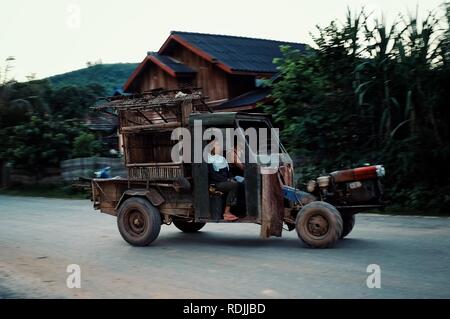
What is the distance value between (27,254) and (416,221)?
24.0 ft

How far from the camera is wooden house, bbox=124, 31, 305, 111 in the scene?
23.2 metres

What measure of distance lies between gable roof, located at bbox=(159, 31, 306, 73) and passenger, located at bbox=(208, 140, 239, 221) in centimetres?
1466

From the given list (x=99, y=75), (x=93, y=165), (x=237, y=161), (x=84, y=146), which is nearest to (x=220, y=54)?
(x=84, y=146)

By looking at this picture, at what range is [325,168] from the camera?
1444 centimetres

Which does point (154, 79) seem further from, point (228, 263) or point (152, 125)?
point (228, 263)

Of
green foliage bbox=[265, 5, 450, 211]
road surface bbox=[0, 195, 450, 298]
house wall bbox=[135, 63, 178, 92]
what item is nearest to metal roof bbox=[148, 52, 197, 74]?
house wall bbox=[135, 63, 178, 92]

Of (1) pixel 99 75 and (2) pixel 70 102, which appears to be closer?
(2) pixel 70 102

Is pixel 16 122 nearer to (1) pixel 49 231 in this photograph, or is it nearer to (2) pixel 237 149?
(1) pixel 49 231

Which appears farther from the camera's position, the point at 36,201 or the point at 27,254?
the point at 36,201

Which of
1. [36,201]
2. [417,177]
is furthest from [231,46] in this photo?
[417,177]

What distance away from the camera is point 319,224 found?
7.65m

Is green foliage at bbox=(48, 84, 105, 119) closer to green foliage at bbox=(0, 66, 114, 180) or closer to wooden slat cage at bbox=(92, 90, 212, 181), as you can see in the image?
green foliage at bbox=(0, 66, 114, 180)

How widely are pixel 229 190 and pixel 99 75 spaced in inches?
2262

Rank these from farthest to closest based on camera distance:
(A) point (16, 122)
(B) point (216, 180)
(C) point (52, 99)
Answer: (C) point (52, 99)
(A) point (16, 122)
(B) point (216, 180)
